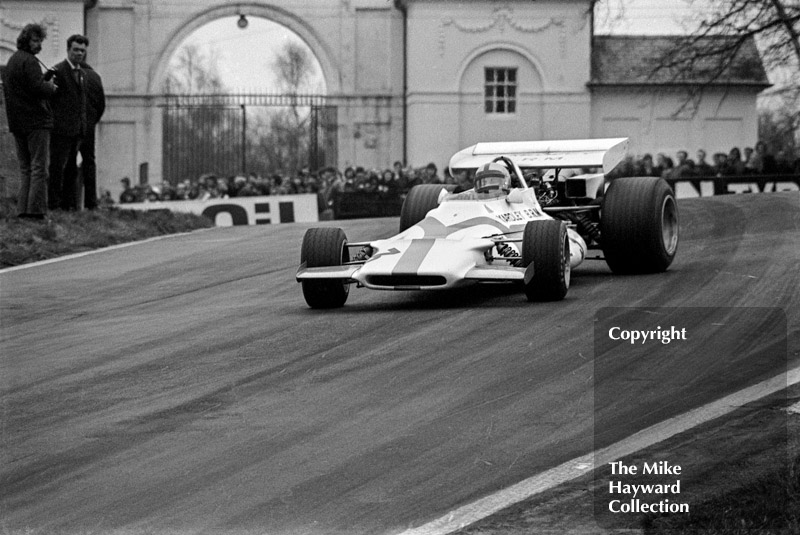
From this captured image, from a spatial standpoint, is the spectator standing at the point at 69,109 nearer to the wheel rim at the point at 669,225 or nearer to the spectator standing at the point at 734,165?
the wheel rim at the point at 669,225

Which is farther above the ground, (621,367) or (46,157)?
(46,157)

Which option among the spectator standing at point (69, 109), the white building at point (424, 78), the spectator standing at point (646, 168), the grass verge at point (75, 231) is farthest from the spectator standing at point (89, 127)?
the white building at point (424, 78)

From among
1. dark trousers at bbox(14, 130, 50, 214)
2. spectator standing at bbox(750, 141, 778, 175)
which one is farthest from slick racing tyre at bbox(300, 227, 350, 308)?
spectator standing at bbox(750, 141, 778, 175)

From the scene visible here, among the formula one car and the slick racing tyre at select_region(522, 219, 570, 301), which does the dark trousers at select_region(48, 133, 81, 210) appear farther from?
the slick racing tyre at select_region(522, 219, 570, 301)

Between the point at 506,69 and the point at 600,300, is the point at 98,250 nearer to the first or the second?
the point at 600,300

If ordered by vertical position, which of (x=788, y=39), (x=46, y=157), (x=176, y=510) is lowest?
(x=176, y=510)

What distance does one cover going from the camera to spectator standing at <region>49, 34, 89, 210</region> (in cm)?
1681

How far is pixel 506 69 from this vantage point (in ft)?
129

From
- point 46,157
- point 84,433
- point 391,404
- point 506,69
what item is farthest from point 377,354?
point 506,69

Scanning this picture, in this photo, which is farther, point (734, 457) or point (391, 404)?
point (391, 404)

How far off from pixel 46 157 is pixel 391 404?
31.4 ft

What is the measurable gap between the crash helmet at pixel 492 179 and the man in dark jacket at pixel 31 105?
6243 mm

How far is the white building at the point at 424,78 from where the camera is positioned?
126ft

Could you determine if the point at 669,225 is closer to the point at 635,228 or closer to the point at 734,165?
the point at 635,228
